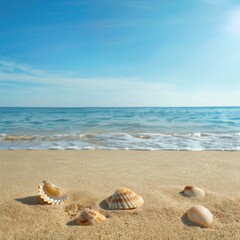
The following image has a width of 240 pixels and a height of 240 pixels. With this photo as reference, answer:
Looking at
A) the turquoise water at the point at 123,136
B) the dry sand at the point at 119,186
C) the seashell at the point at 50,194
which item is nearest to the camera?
the dry sand at the point at 119,186

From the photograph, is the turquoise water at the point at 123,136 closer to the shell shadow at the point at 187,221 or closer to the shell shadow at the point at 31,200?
the shell shadow at the point at 31,200

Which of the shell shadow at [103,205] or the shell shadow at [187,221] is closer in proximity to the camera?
the shell shadow at [187,221]

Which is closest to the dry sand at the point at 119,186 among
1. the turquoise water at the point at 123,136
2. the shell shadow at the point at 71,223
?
the shell shadow at the point at 71,223

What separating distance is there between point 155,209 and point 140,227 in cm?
35

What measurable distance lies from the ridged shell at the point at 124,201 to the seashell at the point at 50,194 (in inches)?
18.7

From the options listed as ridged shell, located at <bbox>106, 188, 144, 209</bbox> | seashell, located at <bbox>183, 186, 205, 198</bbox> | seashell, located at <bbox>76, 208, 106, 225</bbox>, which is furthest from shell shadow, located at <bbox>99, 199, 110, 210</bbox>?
seashell, located at <bbox>183, 186, 205, 198</bbox>

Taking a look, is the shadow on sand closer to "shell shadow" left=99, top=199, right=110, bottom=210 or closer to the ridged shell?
the ridged shell

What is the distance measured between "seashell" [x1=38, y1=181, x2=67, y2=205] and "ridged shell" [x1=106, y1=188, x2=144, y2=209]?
1.56 ft

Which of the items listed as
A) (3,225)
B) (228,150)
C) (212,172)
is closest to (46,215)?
(3,225)

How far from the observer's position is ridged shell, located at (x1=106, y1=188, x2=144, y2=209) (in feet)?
7.62

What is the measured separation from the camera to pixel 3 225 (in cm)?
205

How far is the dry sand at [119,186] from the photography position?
1.98 metres

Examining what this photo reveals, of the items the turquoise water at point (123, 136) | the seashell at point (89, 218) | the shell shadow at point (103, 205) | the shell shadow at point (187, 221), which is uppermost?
the seashell at point (89, 218)

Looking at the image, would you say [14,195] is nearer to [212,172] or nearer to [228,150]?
[212,172]
